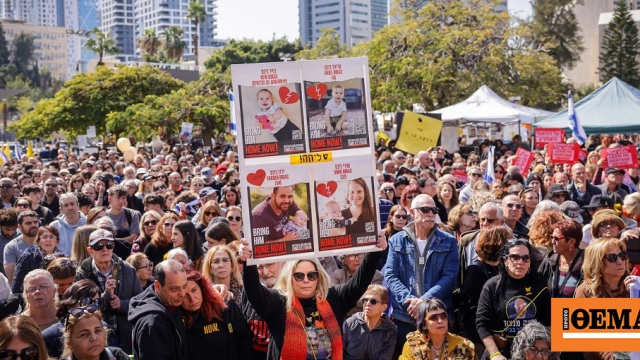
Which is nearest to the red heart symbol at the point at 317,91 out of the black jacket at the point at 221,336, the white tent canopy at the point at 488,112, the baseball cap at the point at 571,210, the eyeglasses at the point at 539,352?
the black jacket at the point at 221,336

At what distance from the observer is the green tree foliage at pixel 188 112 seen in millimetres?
35688

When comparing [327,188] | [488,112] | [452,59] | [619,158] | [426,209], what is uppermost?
[452,59]

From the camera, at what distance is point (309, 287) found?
5512mm

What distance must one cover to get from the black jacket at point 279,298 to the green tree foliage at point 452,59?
28341mm

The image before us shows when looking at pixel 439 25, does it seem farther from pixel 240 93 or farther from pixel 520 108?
pixel 240 93

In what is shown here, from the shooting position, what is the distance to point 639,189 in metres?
14.2

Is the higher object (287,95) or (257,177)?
(287,95)

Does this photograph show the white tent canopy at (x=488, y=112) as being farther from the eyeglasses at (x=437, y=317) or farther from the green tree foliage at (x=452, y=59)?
the eyeglasses at (x=437, y=317)

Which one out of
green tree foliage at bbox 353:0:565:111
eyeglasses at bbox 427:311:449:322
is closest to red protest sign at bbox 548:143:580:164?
eyeglasses at bbox 427:311:449:322

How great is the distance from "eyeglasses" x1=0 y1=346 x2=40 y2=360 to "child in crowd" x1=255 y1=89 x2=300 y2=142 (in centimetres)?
181

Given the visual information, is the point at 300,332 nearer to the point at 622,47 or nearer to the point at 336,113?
the point at 336,113

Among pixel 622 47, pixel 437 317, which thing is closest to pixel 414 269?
pixel 437 317

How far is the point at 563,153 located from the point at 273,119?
10.1 m

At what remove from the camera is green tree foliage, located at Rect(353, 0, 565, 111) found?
112 ft
